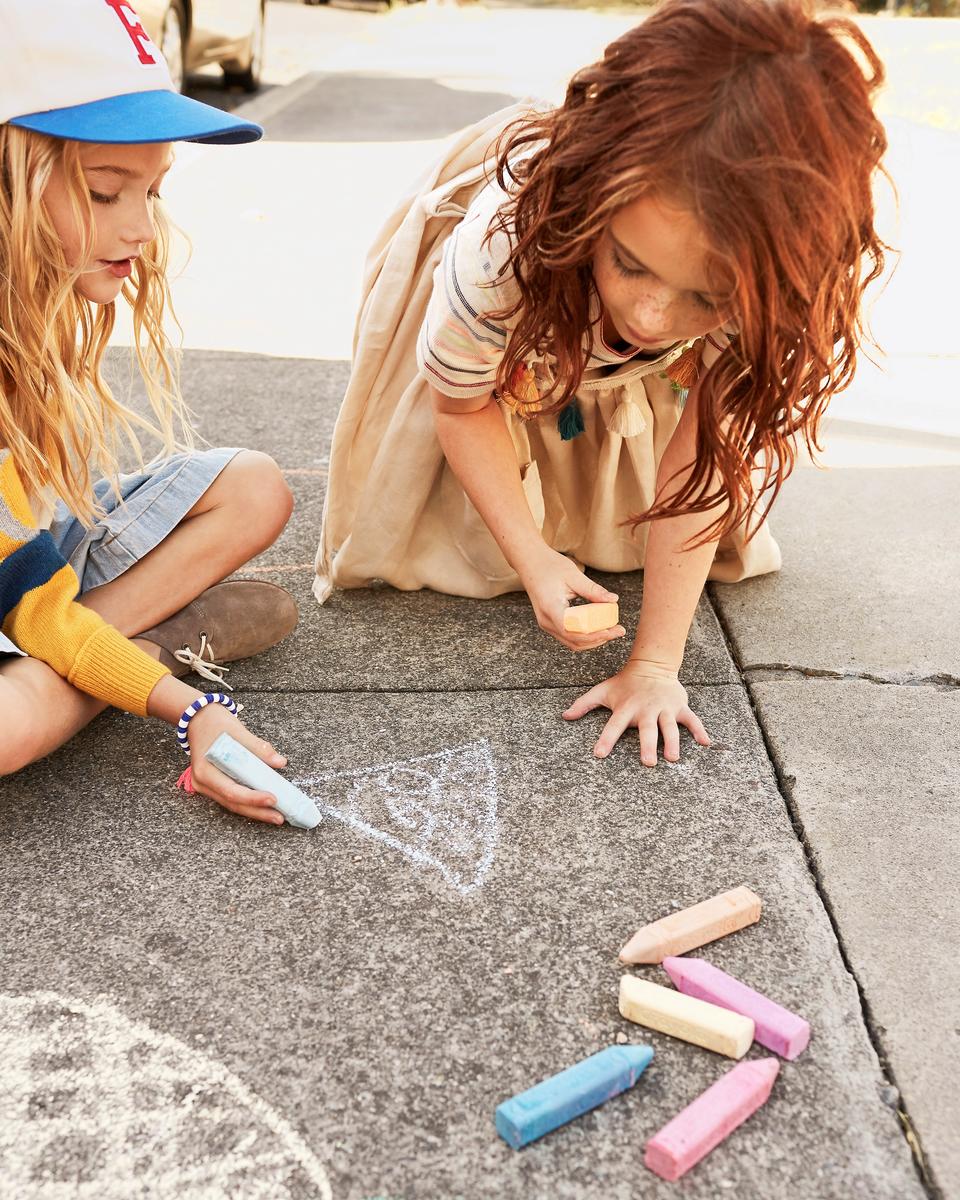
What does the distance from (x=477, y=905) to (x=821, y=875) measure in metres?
0.48

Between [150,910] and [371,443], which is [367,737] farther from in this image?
[371,443]

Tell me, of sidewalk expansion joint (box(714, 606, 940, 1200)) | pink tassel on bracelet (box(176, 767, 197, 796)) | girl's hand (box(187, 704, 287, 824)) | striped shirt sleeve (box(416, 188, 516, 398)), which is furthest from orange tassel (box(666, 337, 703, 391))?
pink tassel on bracelet (box(176, 767, 197, 796))

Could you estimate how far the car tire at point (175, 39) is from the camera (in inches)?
280

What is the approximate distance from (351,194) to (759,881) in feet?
15.2

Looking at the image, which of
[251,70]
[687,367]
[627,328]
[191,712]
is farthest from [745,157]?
[251,70]

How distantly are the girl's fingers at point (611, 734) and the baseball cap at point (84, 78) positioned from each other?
1.09 metres

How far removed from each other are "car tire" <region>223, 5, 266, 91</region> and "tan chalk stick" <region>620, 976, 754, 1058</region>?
826 centimetres

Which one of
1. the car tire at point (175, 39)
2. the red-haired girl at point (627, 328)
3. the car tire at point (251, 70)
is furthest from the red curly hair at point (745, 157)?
the car tire at point (251, 70)

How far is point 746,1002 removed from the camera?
148 cm

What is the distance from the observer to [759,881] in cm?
172

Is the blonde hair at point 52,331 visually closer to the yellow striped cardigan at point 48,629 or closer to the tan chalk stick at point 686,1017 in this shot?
the yellow striped cardigan at point 48,629

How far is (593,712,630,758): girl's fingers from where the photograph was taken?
78.5 inches

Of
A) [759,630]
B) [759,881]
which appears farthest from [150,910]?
[759,630]

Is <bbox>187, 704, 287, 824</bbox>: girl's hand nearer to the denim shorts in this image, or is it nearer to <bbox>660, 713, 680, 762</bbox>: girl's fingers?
the denim shorts
